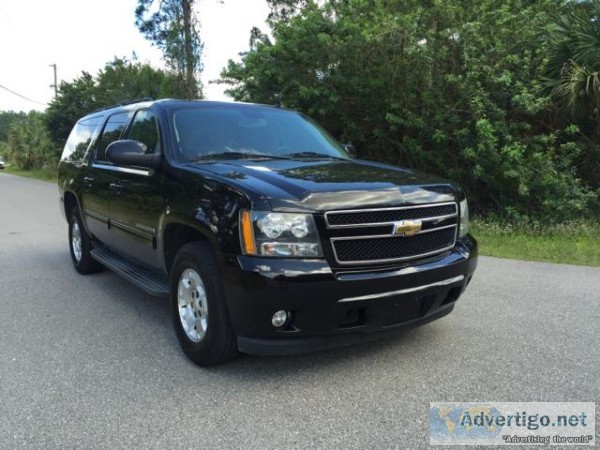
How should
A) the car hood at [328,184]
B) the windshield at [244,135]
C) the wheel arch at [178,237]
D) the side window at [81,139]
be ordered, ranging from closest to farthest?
1. the car hood at [328,184]
2. the wheel arch at [178,237]
3. the windshield at [244,135]
4. the side window at [81,139]

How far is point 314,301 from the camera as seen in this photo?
2.93 meters

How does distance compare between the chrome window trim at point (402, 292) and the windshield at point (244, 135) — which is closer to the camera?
the chrome window trim at point (402, 292)

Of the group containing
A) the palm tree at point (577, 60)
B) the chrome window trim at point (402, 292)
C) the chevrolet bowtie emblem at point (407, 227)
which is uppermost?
the palm tree at point (577, 60)

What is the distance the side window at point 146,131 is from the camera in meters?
4.22

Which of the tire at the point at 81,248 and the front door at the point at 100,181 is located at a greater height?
the front door at the point at 100,181

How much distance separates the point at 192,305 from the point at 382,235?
1.40m

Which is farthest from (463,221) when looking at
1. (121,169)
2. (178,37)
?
(178,37)

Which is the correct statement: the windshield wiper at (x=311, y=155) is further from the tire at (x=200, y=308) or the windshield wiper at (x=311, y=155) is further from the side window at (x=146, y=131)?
the tire at (x=200, y=308)

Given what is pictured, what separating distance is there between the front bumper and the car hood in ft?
1.24

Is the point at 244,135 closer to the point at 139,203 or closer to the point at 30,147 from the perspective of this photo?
the point at 139,203

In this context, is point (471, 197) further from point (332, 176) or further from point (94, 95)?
point (94, 95)

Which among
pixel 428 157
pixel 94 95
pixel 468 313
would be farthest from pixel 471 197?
pixel 94 95

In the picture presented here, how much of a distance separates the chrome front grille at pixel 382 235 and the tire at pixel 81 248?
12.9ft

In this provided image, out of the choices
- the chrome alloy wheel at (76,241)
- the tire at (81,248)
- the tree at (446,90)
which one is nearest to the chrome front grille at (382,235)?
the tire at (81,248)
